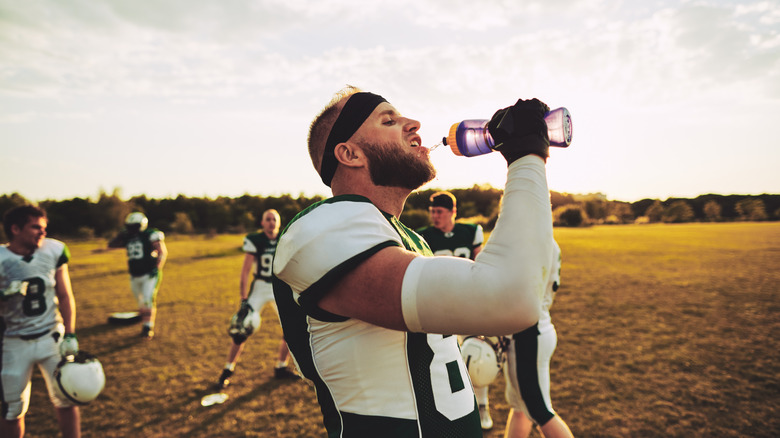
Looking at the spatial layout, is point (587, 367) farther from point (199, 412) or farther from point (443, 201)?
point (199, 412)

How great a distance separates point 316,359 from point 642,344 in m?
8.91

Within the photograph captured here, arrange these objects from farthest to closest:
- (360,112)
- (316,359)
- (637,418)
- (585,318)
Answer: (585,318)
(637,418)
(360,112)
(316,359)

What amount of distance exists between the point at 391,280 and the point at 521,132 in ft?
2.20

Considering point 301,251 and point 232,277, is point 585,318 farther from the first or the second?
point 232,277

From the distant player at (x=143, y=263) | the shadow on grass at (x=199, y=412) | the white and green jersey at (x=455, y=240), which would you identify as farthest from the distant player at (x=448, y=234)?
the distant player at (x=143, y=263)

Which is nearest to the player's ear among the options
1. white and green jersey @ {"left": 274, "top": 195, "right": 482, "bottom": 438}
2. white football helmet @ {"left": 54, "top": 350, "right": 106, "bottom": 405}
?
white and green jersey @ {"left": 274, "top": 195, "right": 482, "bottom": 438}

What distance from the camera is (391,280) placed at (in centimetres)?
121

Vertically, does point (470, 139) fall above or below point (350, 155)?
above

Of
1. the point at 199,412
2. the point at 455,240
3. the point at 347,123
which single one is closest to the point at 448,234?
the point at 455,240

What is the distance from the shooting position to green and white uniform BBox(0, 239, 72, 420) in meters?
4.14

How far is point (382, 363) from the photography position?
1523 millimetres

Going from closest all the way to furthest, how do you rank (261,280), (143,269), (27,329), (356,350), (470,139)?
1. (356,350)
2. (470,139)
3. (27,329)
4. (261,280)
5. (143,269)

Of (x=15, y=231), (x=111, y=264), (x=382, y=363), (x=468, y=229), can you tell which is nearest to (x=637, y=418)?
(x=468, y=229)

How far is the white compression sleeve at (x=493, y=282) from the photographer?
3.72ft
